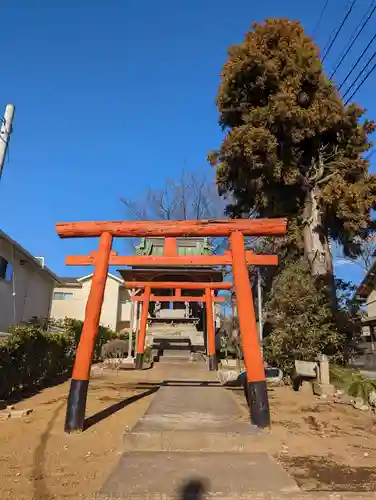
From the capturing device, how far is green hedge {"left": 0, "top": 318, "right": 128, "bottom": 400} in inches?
279

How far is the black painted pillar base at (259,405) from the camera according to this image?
4.89m

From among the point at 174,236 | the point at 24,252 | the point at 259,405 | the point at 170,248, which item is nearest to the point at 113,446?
the point at 259,405

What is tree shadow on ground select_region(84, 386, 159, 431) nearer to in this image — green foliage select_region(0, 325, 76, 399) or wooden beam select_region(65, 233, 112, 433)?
wooden beam select_region(65, 233, 112, 433)

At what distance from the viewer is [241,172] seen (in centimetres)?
1177

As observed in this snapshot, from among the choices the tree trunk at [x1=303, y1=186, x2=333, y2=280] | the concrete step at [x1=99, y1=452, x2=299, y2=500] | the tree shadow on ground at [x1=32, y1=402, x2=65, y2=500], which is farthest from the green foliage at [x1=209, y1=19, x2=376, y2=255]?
the tree shadow on ground at [x1=32, y1=402, x2=65, y2=500]

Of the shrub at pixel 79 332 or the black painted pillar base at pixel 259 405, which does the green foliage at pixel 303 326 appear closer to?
the black painted pillar base at pixel 259 405

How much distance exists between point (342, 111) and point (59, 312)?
26.7m

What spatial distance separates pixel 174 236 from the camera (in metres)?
6.27

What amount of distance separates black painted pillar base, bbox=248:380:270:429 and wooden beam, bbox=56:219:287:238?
246 centimetres

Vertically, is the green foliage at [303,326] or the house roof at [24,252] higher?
the house roof at [24,252]

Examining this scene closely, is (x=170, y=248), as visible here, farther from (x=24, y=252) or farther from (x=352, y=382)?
(x=24, y=252)

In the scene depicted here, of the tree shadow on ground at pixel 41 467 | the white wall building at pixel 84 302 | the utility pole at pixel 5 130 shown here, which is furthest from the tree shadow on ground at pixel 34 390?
the white wall building at pixel 84 302

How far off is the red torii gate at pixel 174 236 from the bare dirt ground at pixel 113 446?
0.42m

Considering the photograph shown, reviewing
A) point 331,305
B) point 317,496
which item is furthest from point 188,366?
point 317,496
